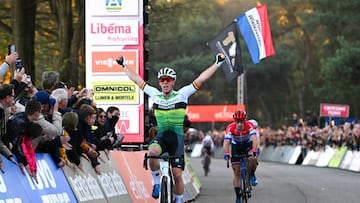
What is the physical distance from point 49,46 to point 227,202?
16.6 meters

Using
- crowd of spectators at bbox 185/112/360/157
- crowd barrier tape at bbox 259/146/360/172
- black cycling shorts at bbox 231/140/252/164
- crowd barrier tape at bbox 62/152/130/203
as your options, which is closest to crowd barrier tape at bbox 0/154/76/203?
crowd barrier tape at bbox 62/152/130/203

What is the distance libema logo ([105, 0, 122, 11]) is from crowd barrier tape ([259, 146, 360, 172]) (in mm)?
20917

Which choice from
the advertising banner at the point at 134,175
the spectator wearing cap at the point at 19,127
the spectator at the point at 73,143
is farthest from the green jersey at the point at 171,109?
the advertising banner at the point at 134,175

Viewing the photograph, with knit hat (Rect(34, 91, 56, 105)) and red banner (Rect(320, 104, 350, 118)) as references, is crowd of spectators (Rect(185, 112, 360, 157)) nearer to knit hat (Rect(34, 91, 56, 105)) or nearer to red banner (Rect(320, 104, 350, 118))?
red banner (Rect(320, 104, 350, 118))

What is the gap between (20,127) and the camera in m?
11.2

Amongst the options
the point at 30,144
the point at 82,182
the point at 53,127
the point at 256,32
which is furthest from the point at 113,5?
the point at 256,32

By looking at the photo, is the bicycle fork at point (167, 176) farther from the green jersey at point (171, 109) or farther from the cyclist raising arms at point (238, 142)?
the cyclist raising arms at point (238, 142)

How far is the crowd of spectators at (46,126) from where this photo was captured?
11.1 meters

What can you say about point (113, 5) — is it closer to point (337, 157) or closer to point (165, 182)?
point (165, 182)

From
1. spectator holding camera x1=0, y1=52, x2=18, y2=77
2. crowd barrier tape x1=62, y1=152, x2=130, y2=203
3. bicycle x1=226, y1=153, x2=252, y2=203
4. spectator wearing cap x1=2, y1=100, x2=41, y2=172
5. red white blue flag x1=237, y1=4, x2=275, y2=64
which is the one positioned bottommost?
bicycle x1=226, y1=153, x2=252, y2=203

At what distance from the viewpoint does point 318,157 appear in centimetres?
4803

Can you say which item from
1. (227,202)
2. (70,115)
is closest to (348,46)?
(227,202)

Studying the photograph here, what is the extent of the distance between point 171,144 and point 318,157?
35377 millimetres

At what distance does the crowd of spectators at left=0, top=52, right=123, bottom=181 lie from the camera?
11.1 m
